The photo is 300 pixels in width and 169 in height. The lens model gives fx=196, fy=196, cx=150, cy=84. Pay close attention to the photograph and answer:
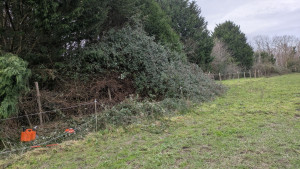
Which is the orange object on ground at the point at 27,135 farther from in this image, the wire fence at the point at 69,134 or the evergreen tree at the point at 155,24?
the evergreen tree at the point at 155,24

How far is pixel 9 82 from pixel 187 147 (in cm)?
438

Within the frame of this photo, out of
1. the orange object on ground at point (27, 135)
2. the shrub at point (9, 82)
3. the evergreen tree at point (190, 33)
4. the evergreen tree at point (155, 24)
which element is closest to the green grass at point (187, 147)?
the orange object on ground at point (27, 135)

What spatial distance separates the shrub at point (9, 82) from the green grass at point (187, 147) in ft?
4.18

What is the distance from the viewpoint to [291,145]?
3979 mm

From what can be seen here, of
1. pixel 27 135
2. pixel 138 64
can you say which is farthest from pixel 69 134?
pixel 138 64

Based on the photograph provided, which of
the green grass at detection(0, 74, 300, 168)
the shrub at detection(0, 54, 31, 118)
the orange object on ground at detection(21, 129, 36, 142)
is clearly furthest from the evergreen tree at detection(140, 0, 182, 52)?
the orange object on ground at detection(21, 129, 36, 142)

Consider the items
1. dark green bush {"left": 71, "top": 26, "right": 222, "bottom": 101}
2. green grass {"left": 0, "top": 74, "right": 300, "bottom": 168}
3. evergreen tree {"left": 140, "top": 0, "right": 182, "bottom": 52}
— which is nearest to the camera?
green grass {"left": 0, "top": 74, "right": 300, "bottom": 168}

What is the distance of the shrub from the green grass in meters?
1.27

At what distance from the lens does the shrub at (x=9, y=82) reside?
451 centimetres

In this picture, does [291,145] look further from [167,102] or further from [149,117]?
[167,102]

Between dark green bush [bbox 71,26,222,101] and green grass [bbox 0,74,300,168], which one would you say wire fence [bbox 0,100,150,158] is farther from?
dark green bush [bbox 71,26,222,101]

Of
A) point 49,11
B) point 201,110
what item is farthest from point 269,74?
point 49,11

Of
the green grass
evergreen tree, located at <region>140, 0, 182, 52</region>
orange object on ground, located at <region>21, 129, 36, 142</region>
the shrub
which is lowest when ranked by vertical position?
the green grass

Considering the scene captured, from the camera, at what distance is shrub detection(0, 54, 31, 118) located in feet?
14.8
